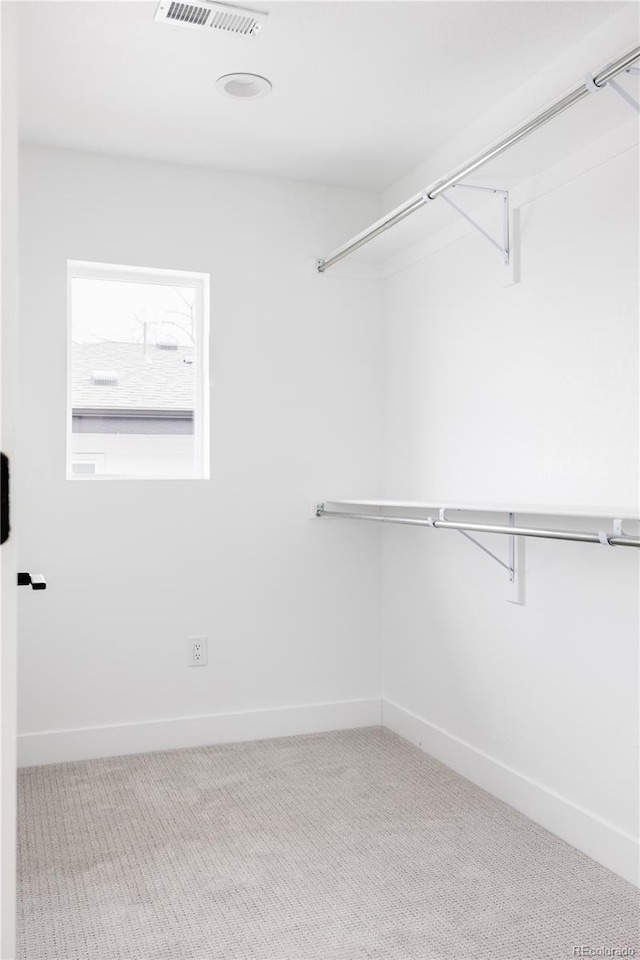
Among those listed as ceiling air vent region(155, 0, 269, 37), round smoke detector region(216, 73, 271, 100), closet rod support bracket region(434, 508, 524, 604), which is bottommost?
closet rod support bracket region(434, 508, 524, 604)

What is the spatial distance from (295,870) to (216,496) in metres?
1.54

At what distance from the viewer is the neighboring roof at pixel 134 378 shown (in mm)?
3240

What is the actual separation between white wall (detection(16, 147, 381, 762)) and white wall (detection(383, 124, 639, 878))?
31 cm

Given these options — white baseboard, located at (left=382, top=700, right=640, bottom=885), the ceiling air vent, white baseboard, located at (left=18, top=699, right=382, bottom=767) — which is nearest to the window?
white baseboard, located at (left=18, top=699, right=382, bottom=767)

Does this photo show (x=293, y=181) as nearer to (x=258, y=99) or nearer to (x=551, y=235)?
(x=258, y=99)

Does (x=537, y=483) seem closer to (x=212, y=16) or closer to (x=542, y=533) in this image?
(x=542, y=533)

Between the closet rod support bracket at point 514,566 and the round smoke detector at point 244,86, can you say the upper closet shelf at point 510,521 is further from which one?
the round smoke detector at point 244,86

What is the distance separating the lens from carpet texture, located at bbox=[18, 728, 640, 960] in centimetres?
189

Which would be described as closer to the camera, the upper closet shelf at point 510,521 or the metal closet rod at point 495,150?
the metal closet rod at point 495,150

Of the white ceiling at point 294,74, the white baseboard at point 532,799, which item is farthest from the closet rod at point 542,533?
the white ceiling at point 294,74

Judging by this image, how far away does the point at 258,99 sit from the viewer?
265cm

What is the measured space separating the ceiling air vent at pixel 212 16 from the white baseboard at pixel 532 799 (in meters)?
2.38

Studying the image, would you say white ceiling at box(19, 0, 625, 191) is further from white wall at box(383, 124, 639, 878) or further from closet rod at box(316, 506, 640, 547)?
closet rod at box(316, 506, 640, 547)

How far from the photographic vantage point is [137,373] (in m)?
3.33
